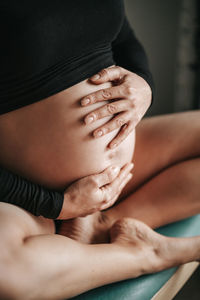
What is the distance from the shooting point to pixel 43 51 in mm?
679

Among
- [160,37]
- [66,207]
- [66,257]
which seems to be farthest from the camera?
[160,37]

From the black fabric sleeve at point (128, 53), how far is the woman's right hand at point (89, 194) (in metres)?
0.34

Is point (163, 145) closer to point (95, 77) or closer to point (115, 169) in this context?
point (115, 169)

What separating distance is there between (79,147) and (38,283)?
0.99ft

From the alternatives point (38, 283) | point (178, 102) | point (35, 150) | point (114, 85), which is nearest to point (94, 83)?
point (114, 85)

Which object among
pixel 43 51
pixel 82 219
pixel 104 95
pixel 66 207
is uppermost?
pixel 43 51

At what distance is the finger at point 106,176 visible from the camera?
768 mm

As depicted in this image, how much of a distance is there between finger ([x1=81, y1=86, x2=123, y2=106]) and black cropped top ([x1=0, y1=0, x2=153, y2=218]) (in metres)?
0.05

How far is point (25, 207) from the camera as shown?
2.36ft

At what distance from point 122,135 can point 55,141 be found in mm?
170

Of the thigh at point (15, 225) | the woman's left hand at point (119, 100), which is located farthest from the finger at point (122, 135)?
the thigh at point (15, 225)

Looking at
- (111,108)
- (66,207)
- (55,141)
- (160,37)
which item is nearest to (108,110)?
(111,108)

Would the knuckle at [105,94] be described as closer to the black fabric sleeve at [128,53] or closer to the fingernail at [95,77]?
the fingernail at [95,77]

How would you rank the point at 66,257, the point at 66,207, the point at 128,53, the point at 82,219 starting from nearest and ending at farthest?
the point at 66,257, the point at 66,207, the point at 82,219, the point at 128,53
